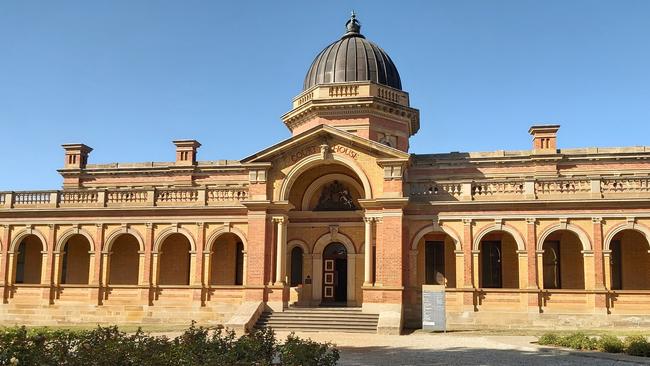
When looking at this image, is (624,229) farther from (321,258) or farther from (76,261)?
(76,261)

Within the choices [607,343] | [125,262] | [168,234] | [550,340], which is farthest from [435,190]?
[125,262]

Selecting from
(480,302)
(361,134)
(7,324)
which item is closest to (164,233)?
(7,324)

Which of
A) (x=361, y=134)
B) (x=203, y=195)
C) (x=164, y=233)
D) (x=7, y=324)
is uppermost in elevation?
(x=361, y=134)

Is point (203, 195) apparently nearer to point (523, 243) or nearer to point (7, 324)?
point (7, 324)

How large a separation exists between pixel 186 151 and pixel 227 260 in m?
7.97

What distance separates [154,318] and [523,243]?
55.6 ft

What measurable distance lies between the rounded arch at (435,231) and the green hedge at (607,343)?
277 inches

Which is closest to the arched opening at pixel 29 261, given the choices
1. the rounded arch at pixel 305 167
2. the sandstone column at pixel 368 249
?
the rounded arch at pixel 305 167

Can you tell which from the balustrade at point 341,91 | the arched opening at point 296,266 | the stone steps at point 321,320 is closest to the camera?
the stone steps at point 321,320

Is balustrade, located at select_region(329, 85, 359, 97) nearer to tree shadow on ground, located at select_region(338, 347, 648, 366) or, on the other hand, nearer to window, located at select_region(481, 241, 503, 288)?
window, located at select_region(481, 241, 503, 288)

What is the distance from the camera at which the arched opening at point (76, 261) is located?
107 ft

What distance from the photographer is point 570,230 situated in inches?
1041

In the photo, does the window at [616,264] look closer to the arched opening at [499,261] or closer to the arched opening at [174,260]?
the arched opening at [499,261]

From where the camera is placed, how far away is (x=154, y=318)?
2927cm
